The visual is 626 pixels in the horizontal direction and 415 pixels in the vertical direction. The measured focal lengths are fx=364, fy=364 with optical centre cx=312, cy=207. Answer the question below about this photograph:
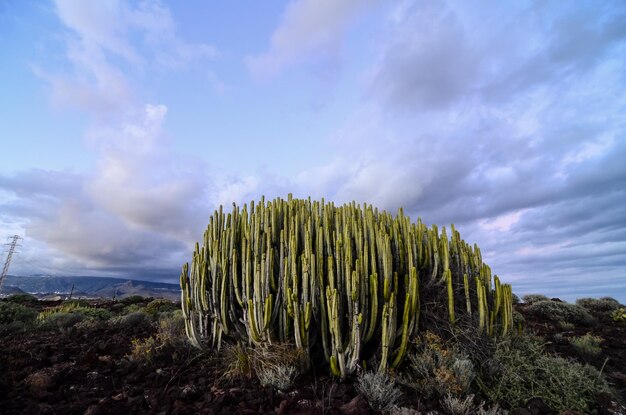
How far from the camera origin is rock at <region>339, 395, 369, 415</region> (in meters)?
4.07

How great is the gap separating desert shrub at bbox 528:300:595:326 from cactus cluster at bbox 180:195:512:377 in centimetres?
705

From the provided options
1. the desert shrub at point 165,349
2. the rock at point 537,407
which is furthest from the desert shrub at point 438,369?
the desert shrub at point 165,349

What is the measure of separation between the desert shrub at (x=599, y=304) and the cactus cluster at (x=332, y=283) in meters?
11.2

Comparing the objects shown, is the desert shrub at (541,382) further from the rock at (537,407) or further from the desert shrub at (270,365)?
the desert shrub at (270,365)

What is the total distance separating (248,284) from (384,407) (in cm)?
266

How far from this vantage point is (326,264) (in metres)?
5.65

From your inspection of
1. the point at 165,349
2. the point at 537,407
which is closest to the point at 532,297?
the point at 537,407

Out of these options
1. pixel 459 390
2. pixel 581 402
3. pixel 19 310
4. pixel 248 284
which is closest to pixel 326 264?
pixel 248 284

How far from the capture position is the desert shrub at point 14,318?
33.5ft

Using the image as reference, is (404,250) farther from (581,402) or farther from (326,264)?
(581,402)

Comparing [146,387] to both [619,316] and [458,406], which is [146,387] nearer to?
[458,406]

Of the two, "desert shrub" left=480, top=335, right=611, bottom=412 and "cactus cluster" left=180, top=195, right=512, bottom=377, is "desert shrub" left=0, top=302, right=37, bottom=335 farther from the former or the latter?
"desert shrub" left=480, top=335, right=611, bottom=412

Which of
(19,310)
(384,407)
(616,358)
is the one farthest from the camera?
(19,310)

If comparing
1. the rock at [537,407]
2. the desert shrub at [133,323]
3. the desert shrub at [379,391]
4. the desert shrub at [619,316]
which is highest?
the desert shrub at [619,316]
